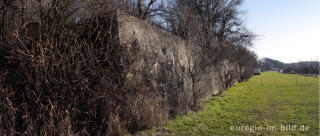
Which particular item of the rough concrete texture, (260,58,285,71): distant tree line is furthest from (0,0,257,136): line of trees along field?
(260,58,285,71): distant tree line

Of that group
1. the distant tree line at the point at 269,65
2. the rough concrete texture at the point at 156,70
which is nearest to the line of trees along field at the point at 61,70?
the rough concrete texture at the point at 156,70

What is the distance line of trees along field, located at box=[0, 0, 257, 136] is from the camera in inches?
100

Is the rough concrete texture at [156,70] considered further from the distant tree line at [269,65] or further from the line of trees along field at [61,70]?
the distant tree line at [269,65]

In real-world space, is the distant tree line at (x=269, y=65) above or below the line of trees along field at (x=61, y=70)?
above

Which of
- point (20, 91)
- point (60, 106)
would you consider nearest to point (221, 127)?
point (60, 106)

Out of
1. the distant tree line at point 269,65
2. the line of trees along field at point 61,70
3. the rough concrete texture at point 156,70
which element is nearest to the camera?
the line of trees along field at point 61,70

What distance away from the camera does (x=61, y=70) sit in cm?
280

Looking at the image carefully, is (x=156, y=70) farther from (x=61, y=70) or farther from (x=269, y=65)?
(x=269, y=65)

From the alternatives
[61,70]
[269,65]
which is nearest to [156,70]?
[61,70]

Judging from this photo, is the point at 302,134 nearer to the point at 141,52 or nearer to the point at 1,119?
the point at 141,52

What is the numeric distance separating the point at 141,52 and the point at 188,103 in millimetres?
2677

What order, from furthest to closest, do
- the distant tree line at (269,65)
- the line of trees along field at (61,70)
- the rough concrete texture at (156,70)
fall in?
the distant tree line at (269,65) < the rough concrete texture at (156,70) < the line of trees along field at (61,70)

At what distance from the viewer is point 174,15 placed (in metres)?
5.30

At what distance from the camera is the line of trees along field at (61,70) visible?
2.55 meters
